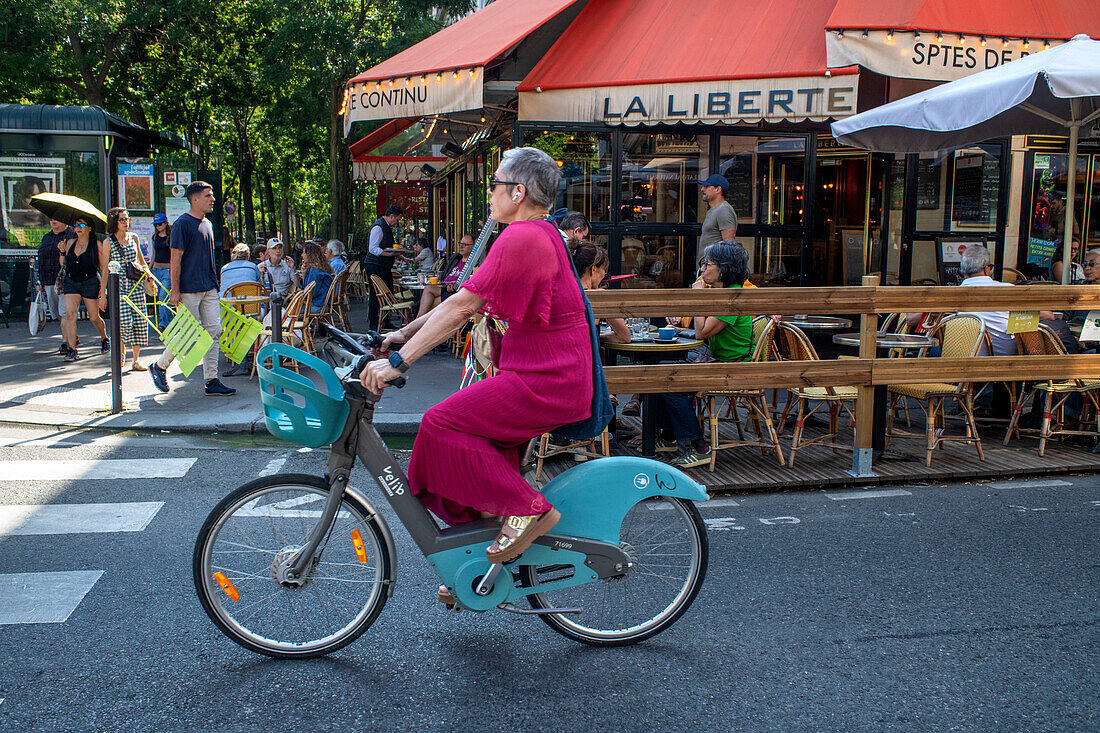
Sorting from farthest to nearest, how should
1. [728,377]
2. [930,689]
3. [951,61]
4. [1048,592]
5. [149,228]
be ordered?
[149,228] → [951,61] → [728,377] → [1048,592] → [930,689]

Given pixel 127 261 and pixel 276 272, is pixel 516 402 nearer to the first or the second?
pixel 127 261

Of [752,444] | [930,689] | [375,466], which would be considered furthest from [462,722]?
[752,444]

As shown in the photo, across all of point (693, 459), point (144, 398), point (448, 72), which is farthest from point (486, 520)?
point (448, 72)

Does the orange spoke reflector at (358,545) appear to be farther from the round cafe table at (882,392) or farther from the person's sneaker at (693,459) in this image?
the round cafe table at (882,392)

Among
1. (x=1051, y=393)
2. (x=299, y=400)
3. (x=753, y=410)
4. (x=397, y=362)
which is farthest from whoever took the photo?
(x=1051, y=393)

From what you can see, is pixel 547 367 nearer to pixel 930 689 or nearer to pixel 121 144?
pixel 930 689

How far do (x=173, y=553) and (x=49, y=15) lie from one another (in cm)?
1905

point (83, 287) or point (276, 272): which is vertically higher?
point (276, 272)

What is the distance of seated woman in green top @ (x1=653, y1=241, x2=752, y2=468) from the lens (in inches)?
252

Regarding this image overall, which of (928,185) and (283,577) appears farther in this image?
(928,185)

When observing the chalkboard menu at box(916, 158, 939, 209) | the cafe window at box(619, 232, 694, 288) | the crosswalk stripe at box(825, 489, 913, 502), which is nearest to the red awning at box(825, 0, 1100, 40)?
the chalkboard menu at box(916, 158, 939, 209)

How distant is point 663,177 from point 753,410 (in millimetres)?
4508

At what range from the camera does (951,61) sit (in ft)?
27.9

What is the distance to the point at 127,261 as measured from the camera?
32.1ft
